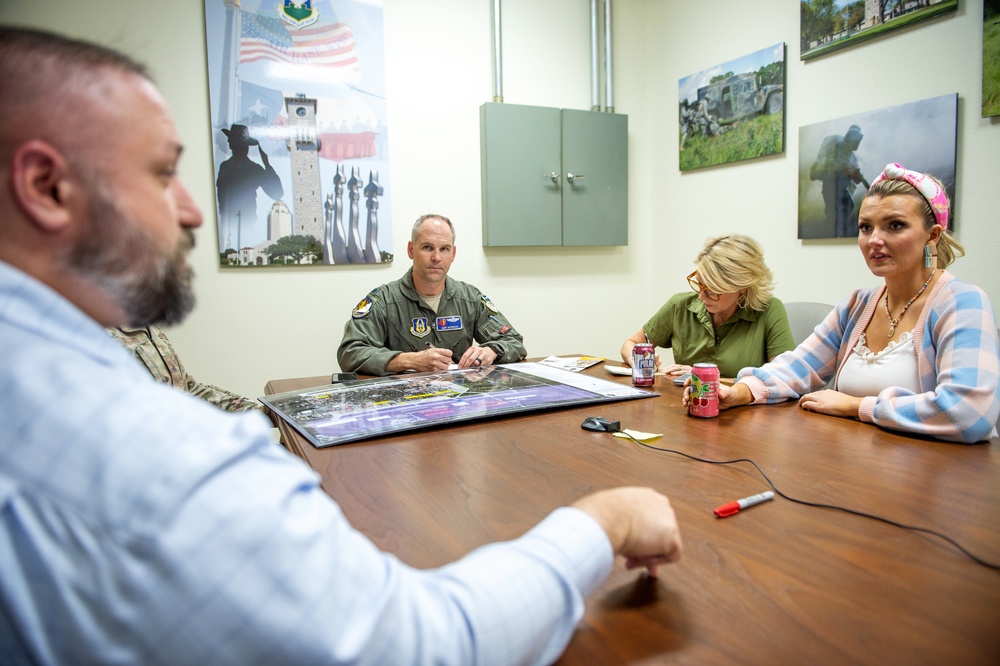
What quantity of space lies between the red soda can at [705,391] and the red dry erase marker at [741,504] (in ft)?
1.71

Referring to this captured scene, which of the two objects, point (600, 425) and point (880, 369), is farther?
point (880, 369)

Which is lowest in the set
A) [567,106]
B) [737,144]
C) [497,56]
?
[737,144]

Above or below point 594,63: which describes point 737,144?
below

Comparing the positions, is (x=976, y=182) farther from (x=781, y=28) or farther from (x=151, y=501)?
(x=151, y=501)

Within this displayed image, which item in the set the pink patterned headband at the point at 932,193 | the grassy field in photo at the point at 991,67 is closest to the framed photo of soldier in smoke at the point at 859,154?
the grassy field in photo at the point at 991,67

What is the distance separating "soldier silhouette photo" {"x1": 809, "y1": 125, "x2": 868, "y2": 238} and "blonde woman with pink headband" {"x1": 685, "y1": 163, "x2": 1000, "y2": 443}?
124cm

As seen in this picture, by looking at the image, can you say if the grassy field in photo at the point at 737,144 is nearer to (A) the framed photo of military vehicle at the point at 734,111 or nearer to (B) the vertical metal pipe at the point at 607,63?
(A) the framed photo of military vehicle at the point at 734,111

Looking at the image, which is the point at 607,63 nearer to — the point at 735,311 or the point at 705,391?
the point at 735,311

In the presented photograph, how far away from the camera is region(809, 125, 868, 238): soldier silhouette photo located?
270 cm

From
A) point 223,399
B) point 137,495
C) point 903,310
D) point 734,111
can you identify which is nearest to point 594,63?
point 734,111

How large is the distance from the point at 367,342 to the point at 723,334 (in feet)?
4.73

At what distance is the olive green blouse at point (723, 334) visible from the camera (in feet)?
7.46

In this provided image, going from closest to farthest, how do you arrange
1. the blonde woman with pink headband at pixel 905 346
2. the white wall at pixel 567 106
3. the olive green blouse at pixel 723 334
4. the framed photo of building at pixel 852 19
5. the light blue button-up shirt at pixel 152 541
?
the light blue button-up shirt at pixel 152 541, the blonde woman with pink headband at pixel 905 346, the olive green blouse at pixel 723 334, the framed photo of building at pixel 852 19, the white wall at pixel 567 106

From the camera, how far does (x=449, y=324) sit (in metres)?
2.74
